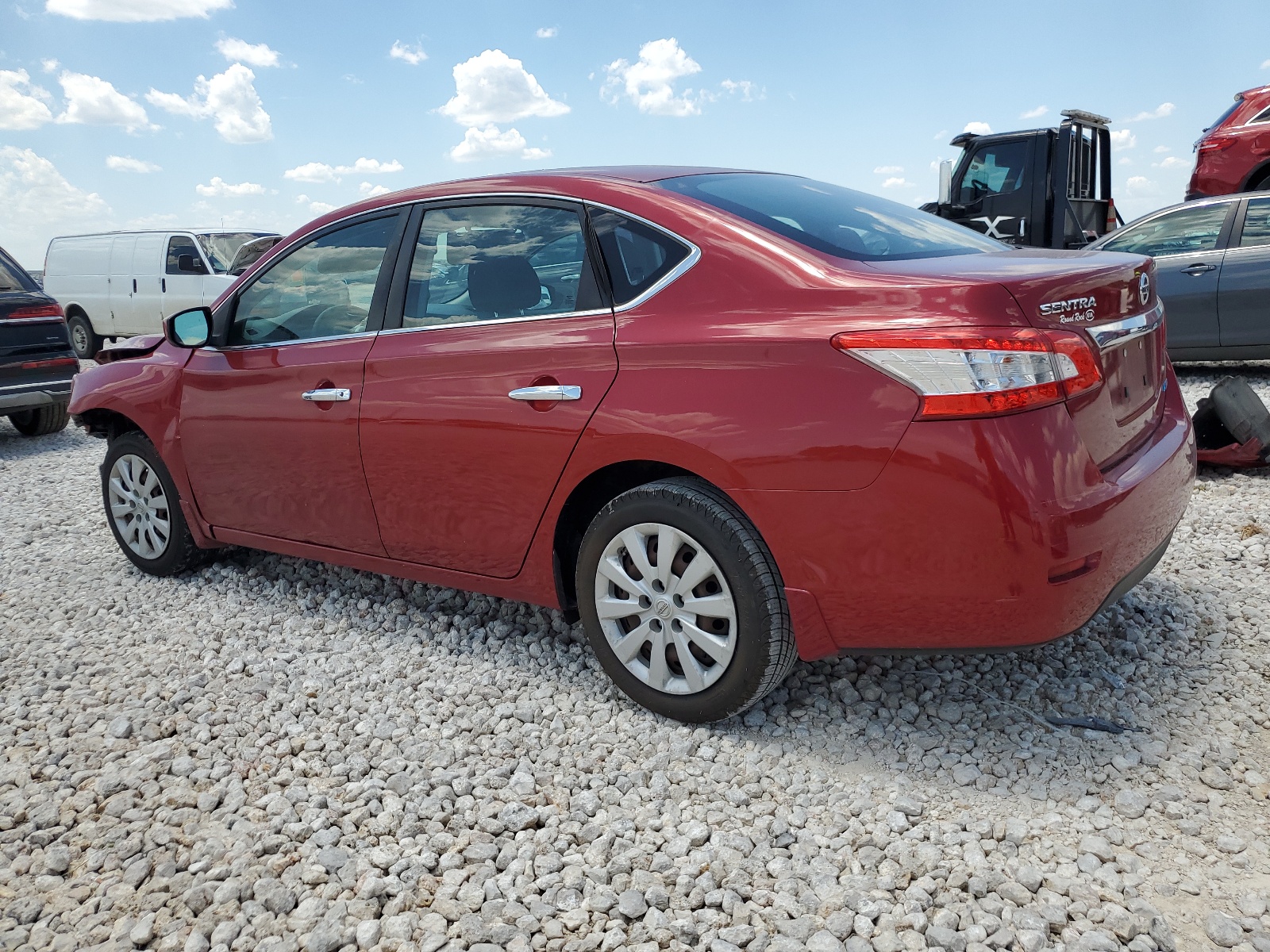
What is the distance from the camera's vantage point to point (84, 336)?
1639 cm

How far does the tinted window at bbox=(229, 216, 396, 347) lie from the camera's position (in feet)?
12.4

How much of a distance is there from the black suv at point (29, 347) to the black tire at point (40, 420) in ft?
1.18

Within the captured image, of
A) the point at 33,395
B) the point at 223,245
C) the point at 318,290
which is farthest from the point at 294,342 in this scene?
the point at 223,245

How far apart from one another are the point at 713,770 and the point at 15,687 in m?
2.58

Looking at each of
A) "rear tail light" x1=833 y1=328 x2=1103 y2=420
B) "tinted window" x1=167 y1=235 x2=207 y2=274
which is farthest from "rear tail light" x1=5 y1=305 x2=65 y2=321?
"rear tail light" x1=833 y1=328 x2=1103 y2=420

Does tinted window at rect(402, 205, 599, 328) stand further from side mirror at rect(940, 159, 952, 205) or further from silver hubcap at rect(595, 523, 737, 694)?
side mirror at rect(940, 159, 952, 205)

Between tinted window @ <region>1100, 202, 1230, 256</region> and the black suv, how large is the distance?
29.1 ft

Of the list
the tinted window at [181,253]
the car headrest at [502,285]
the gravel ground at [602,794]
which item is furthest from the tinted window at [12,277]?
the car headrest at [502,285]

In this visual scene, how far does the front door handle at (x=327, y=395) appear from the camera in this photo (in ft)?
12.1

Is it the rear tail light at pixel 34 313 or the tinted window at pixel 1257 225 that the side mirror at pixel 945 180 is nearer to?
the tinted window at pixel 1257 225

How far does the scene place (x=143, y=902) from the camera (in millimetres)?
2426

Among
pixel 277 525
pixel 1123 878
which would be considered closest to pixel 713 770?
pixel 1123 878

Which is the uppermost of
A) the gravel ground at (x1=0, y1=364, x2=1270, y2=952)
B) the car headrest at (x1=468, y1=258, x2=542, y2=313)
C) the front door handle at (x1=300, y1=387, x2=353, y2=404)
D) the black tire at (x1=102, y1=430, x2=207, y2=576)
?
the car headrest at (x1=468, y1=258, x2=542, y2=313)

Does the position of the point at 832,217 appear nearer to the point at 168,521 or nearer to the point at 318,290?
the point at 318,290
